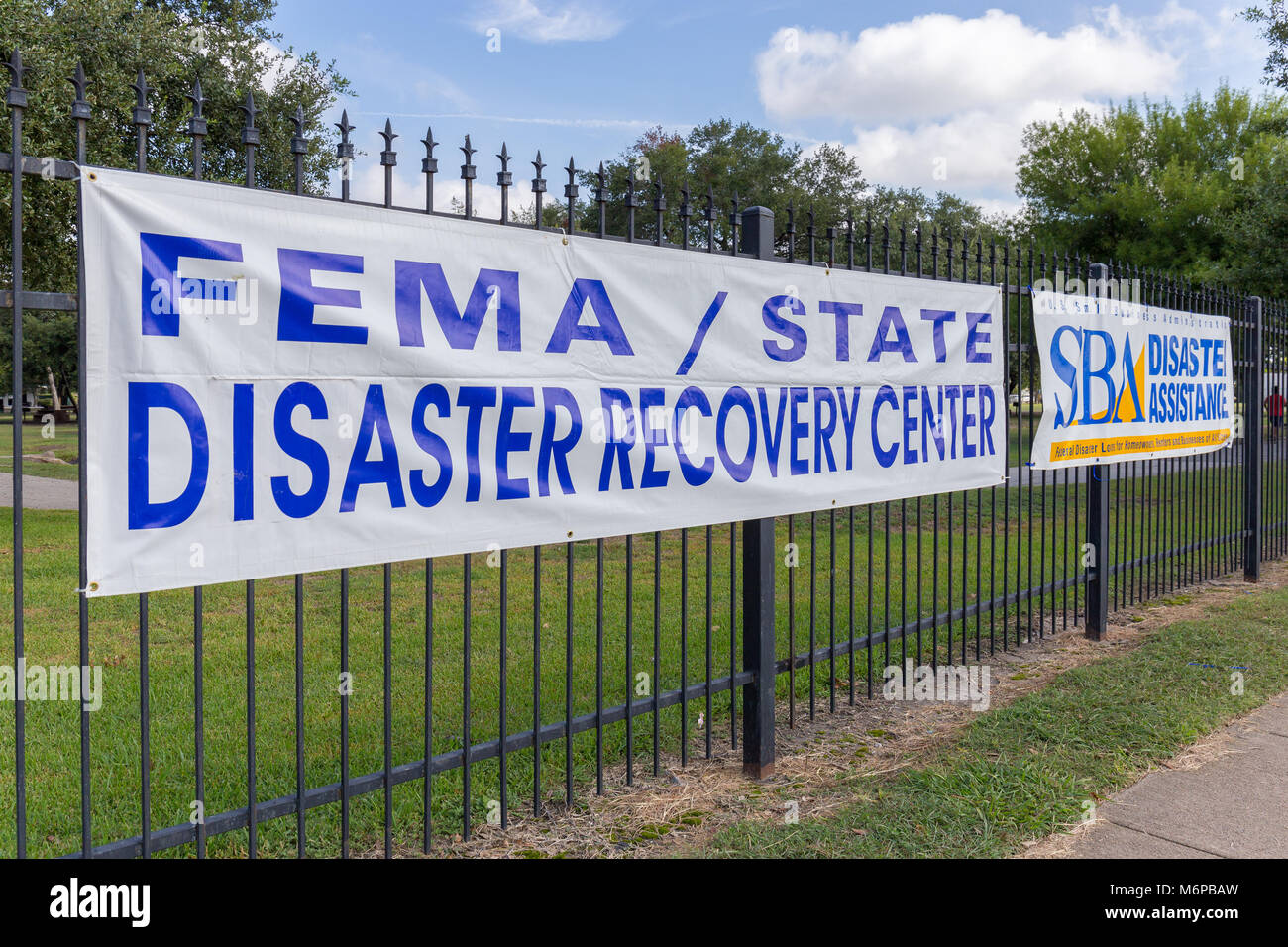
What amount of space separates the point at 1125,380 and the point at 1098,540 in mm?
1206

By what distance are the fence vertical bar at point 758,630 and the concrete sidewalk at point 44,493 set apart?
1375 cm

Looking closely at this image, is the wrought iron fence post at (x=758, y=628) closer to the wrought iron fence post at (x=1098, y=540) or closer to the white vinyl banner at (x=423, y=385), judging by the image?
the white vinyl banner at (x=423, y=385)

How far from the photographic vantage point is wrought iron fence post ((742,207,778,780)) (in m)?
4.39

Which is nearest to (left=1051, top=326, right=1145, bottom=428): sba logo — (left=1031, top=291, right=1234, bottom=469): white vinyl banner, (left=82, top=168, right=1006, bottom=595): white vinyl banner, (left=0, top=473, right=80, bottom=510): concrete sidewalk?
(left=1031, top=291, right=1234, bottom=469): white vinyl banner

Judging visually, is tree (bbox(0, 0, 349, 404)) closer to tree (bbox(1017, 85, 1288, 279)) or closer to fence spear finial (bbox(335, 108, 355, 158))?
fence spear finial (bbox(335, 108, 355, 158))

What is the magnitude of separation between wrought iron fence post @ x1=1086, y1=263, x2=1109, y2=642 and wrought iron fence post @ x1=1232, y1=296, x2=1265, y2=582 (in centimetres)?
283

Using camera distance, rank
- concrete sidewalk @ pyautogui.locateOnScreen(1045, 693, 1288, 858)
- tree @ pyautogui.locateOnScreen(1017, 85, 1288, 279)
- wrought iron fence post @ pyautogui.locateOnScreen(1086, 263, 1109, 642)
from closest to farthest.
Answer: concrete sidewalk @ pyautogui.locateOnScreen(1045, 693, 1288, 858), wrought iron fence post @ pyautogui.locateOnScreen(1086, 263, 1109, 642), tree @ pyautogui.locateOnScreen(1017, 85, 1288, 279)

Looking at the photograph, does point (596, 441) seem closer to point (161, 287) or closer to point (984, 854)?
point (161, 287)

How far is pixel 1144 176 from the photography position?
3070 cm

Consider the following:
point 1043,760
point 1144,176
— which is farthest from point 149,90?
point 1144,176

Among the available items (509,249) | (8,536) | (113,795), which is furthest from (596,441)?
(8,536)

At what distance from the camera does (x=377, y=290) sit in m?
3.17
